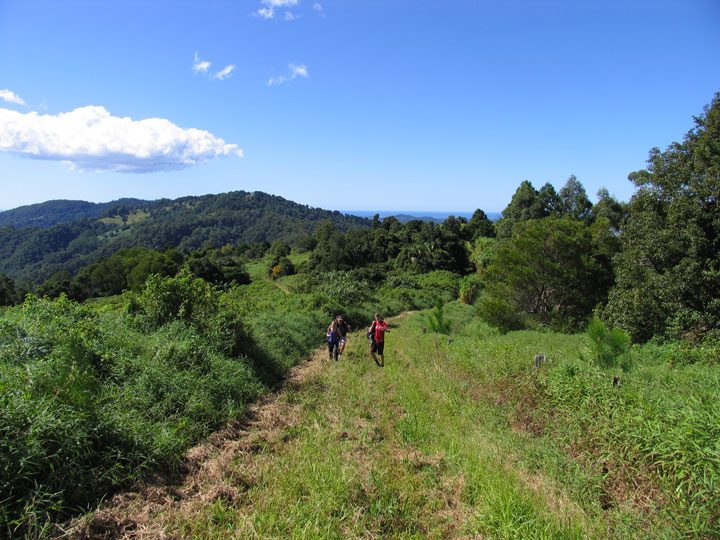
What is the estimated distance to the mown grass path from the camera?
3398 millimetres

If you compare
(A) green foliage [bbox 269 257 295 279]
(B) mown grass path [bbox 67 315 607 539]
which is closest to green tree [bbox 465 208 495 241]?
(A) green foliage [bbox 269 257 295 279]

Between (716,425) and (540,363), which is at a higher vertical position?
(716,425)

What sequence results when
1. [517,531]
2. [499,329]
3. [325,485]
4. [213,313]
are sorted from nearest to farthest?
1. [517,531]
2. [325,485]
3. [213,313]
4. [499,329]

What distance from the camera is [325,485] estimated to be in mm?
3967

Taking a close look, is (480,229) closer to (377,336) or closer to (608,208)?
(608,208)

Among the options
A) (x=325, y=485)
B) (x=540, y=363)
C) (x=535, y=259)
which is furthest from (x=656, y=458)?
(x=535, y=259)

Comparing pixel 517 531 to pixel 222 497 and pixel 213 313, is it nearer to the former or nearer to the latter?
pixel 222 497

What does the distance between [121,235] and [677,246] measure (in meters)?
188

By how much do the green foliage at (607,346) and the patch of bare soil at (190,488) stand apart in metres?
6.93

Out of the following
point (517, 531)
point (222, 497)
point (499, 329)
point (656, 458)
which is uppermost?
point (656, 458)

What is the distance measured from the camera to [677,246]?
12.5 meters

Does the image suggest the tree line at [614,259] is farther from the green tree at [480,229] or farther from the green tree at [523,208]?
the green tree at [480,229]

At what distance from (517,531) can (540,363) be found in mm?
4089

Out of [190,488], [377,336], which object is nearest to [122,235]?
[377,336]
